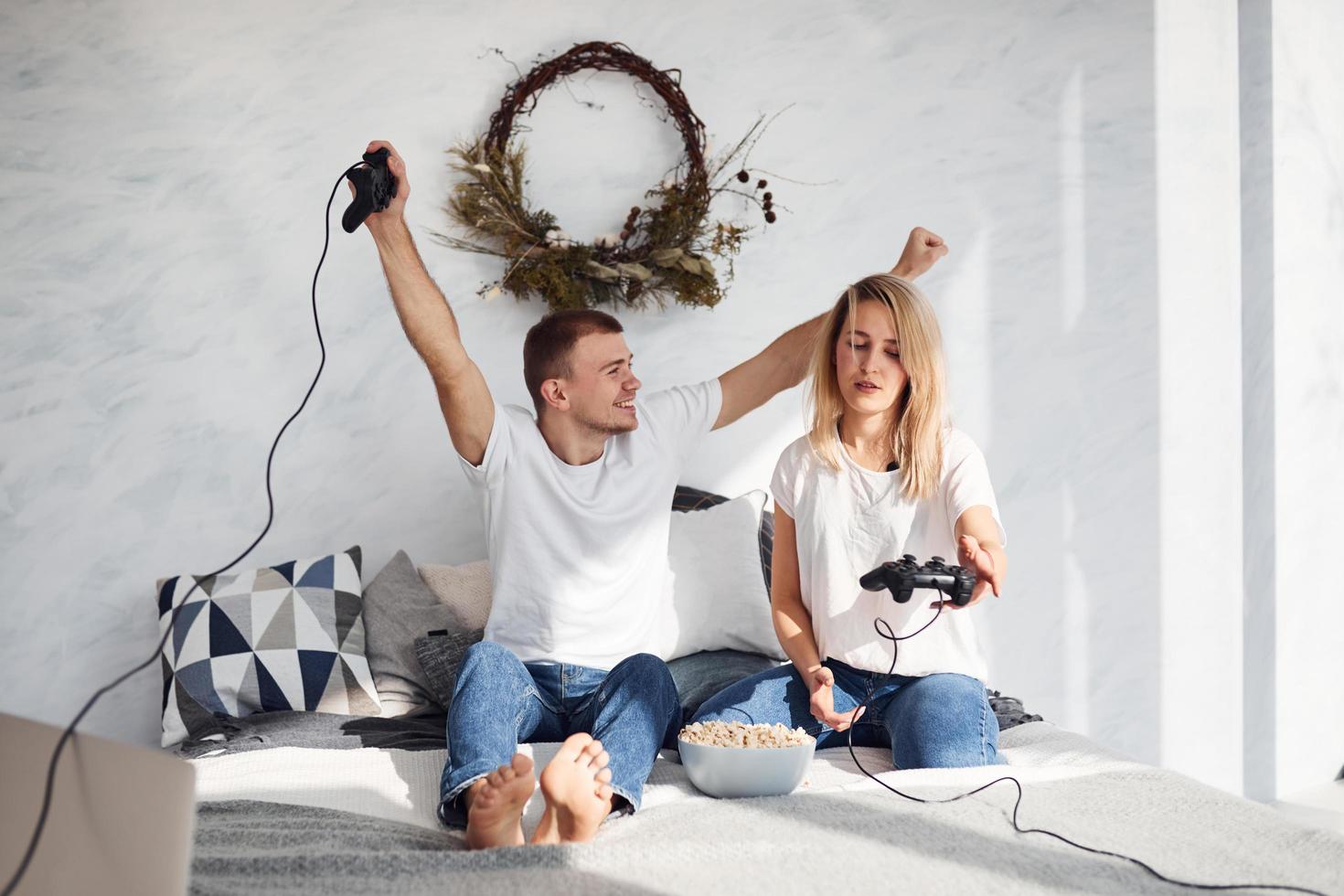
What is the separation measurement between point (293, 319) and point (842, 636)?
1.45 m

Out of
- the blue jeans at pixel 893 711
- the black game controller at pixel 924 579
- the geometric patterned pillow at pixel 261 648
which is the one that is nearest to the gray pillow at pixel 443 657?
the geometric patterned pillow at pixel 261 648

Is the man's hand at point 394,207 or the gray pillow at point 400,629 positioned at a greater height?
the man's hand at point 394,207

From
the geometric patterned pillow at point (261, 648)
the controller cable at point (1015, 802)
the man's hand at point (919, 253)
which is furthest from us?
the man's hand at point (919, 253)

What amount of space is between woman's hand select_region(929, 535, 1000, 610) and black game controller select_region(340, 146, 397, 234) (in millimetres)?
1096

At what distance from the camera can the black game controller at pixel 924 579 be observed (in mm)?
1553

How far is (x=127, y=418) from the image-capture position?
7.83 ft

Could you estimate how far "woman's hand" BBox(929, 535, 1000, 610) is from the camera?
1.64m

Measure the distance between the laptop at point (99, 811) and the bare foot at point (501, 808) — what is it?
575 mm

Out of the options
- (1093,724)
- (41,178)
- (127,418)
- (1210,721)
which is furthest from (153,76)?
(1210,721)

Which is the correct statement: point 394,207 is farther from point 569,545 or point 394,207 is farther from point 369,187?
point 569,545

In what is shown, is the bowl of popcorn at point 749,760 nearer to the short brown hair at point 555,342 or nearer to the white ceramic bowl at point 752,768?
the white ceramic bowl at point 752,768

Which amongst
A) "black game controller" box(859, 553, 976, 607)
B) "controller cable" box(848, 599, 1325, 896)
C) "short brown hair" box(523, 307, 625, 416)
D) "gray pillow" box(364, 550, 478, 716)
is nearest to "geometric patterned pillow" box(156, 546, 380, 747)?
"gray pillow" box(364, 550, 478, 716)

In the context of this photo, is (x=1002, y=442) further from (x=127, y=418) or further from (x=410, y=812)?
(x=127, y=418)

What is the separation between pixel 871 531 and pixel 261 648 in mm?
1180
